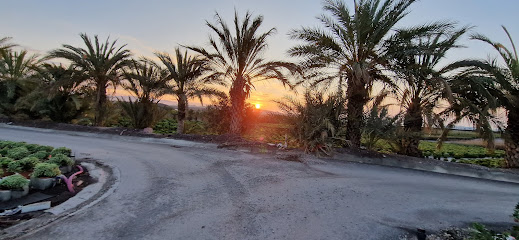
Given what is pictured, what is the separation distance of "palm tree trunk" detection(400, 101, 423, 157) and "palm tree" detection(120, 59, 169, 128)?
1142cm

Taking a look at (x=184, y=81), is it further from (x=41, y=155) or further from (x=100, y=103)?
(x=41, y=155)

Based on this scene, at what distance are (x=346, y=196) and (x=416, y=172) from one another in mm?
3718

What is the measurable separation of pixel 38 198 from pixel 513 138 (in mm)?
13210

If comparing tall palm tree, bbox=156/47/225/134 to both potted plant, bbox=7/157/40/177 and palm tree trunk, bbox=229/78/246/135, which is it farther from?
potted plant, bbox=7/157/40/177

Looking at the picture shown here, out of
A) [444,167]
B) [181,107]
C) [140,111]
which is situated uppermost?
[181,107]

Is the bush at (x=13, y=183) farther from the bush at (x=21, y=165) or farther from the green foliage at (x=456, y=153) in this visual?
the green foliage at (x=456, y=153)

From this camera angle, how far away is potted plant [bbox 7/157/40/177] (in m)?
→ 5.18

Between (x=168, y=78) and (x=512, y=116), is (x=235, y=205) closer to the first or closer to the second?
(x=512, y=116)

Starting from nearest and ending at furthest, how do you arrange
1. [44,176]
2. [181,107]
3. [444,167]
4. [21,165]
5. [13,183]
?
[13,183]
[44,176]
[21,165]
[444,167]
[181,107]

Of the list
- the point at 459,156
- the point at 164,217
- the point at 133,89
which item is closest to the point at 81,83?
the point at 133,89

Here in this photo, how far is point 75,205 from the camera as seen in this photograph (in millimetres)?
3893

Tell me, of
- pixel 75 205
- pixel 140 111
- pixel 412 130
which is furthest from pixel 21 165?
pixel 412 130

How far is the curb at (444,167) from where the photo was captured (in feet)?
24.5

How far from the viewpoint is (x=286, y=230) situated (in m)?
3.38
